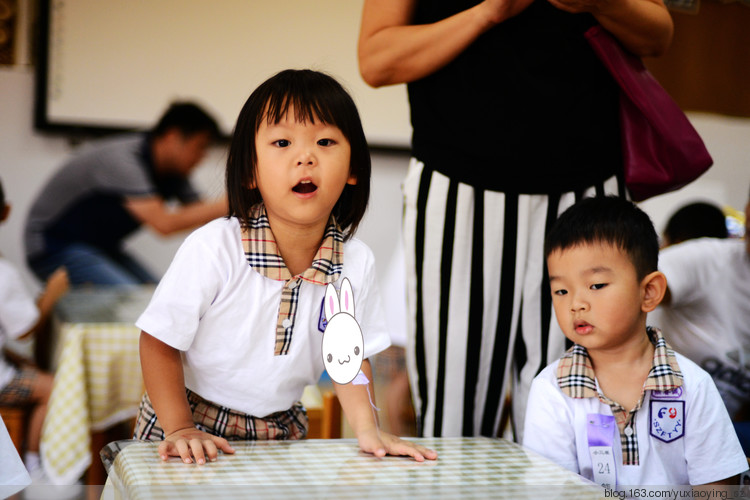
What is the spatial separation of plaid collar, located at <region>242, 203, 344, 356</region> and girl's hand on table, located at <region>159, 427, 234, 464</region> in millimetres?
152

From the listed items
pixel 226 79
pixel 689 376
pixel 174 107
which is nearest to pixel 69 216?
pixel 174 107

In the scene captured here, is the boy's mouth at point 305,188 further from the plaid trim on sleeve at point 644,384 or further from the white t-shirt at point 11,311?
the white t-shirt at point 11,311

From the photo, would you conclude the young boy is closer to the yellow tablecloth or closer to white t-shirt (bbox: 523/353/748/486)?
white t-shirt (bbox: 523/353/748/486)

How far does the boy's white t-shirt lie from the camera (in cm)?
94

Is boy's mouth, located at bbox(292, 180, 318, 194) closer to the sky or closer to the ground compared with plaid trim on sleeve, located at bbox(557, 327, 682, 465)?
closer to the sky

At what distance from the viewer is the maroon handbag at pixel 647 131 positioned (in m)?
1.11

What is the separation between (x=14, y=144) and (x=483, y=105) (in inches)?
106

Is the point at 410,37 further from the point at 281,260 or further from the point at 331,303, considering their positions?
the point at 331,303

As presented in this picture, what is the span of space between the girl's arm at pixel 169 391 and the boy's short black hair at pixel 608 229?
1.82 feet

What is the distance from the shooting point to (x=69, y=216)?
2.82 m

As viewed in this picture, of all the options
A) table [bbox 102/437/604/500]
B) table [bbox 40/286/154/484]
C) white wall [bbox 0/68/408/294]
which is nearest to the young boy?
table [bbox 102/437/604/500]

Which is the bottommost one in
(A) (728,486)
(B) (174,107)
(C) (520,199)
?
(A) (728,486)

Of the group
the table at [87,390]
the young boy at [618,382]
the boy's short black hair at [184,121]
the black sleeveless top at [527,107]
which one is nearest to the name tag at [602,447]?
the young boy at [618,382]

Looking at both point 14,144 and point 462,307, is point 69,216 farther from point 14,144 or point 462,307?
point 462,307
